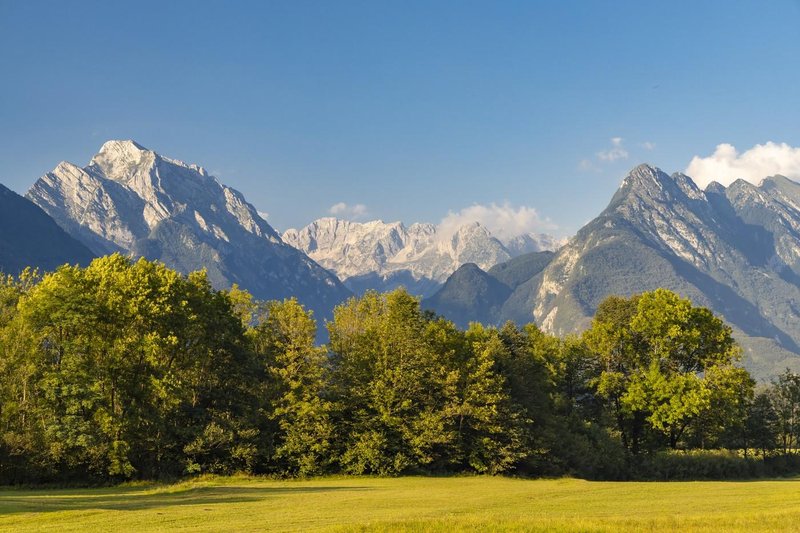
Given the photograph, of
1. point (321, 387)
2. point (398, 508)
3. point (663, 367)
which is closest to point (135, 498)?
point (398, 508)

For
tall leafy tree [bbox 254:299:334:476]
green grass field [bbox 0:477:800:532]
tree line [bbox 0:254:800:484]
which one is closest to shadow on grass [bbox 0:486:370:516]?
green grass field [bbox 0:477:800:532]

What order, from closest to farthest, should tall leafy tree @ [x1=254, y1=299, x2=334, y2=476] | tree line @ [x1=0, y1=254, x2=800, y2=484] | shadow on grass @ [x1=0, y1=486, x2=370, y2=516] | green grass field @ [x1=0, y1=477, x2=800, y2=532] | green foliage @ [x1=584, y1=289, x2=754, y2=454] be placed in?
green grass field @ [x1=0, y1=477, x2=800, y2=532] < shadow on grass @ [x1=0, y1=486, x2=370, y2=516] < tree line @ [x1=0, y1=254, x2=800, y2=484] < tall leafy tree @ [x1=254, y1=299, x2=334, y2=476] < green foliage @ [x1=584, y1=289, x2=754, y2=454]

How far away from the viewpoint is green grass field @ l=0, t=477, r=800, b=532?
1031 inches

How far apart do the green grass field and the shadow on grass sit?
2.5 inches

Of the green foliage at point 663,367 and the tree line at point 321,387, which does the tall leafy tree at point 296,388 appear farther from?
the green foliage at point 663,367

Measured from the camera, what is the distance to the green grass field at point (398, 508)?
1031 inches

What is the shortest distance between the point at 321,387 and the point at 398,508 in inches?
1250

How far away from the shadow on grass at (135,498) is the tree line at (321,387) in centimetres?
859

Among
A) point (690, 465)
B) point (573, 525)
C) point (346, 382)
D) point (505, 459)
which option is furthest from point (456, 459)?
point (573, 525)

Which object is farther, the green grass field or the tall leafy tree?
the tall leafy tree

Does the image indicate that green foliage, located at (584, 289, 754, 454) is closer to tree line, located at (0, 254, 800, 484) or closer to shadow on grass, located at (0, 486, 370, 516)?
tree line, located at (0, 254, 800, 484)

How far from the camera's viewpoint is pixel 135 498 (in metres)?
40.7

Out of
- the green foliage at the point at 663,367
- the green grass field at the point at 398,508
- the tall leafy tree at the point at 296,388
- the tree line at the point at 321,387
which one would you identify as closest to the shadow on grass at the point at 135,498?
the green grass field at the point at 398,508

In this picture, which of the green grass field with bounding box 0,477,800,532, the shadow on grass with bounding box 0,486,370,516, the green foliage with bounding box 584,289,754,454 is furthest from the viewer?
the green foliage with bounding box 584,289,754,454
